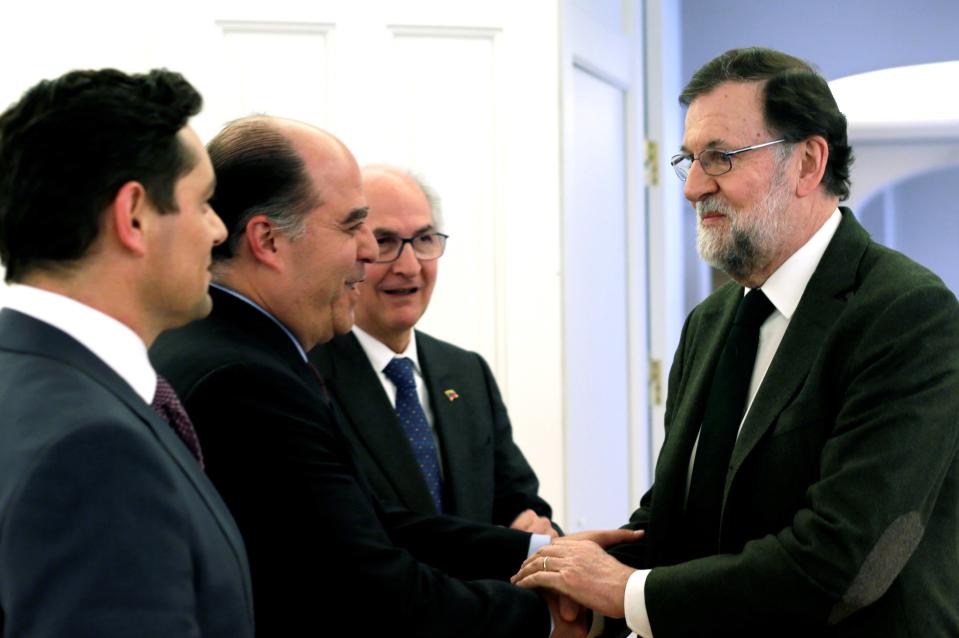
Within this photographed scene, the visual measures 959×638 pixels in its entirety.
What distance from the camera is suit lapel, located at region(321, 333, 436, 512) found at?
2.24 metres

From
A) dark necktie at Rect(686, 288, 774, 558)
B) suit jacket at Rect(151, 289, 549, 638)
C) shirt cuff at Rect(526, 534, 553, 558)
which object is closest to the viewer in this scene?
suit jacket at Rect(151, 289, 549, 638)

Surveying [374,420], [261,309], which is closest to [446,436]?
[374,420]

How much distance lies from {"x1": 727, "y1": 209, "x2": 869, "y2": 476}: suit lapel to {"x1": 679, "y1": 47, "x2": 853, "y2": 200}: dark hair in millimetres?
184

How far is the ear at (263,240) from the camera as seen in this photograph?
180 centimetres

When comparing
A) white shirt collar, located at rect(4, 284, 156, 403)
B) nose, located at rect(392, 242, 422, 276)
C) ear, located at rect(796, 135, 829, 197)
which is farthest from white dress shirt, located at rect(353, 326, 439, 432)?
white shirt collar, located at rect(4, 284, 156, 403)

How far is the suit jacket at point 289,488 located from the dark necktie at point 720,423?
16.9 inches

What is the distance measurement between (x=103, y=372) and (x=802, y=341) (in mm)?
1099

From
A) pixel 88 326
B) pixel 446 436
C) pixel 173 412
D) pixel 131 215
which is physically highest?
pixel 131 215

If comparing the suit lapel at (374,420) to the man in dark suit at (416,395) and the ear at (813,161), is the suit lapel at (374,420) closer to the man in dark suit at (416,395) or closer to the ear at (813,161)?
the man in dark suit at (416,395)

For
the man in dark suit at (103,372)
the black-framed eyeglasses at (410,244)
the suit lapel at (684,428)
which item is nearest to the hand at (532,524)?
the suit lapel at (684,428)

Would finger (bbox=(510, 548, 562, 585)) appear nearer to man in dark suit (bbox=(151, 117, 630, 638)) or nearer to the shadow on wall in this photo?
man in dark suit (bbox=(151, 117, 630, 638))

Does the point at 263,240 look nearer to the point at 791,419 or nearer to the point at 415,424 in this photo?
the point at 415,424

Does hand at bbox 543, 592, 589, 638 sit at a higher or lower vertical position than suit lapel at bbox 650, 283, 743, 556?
lower

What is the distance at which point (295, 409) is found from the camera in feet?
5.44
